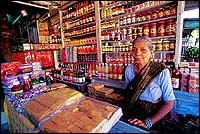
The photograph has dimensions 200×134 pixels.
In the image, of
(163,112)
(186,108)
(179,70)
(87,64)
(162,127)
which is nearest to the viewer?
(163,112)

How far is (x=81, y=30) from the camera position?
11.4ft

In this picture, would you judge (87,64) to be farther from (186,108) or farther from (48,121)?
(48,121)

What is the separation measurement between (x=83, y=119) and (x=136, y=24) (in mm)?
2085

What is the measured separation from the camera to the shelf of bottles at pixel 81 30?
10.4 ft

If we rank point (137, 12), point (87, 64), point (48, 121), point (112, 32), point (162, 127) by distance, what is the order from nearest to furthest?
point (48, 121)
point (162, 127)
point (137, 12)
point (112, 32)
point (87, 64)

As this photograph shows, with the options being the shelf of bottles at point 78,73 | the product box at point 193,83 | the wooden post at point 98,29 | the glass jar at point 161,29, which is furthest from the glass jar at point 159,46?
the shelf of bottles at point 78,73

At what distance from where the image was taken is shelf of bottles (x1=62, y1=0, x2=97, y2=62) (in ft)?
10.4

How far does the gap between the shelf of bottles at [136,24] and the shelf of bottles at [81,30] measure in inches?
14.6

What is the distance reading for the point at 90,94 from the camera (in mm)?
2525

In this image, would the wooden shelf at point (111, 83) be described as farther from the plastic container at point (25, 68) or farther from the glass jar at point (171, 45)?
the plastic container at point (25, 68)

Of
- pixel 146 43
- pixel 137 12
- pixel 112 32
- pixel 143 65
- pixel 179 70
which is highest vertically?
pixel 137 12

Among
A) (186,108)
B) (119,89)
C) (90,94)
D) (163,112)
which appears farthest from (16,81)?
(186,108)

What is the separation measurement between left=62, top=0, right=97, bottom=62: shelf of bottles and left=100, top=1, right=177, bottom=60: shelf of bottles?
37cm

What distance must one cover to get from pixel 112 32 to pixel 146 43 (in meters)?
1.58
